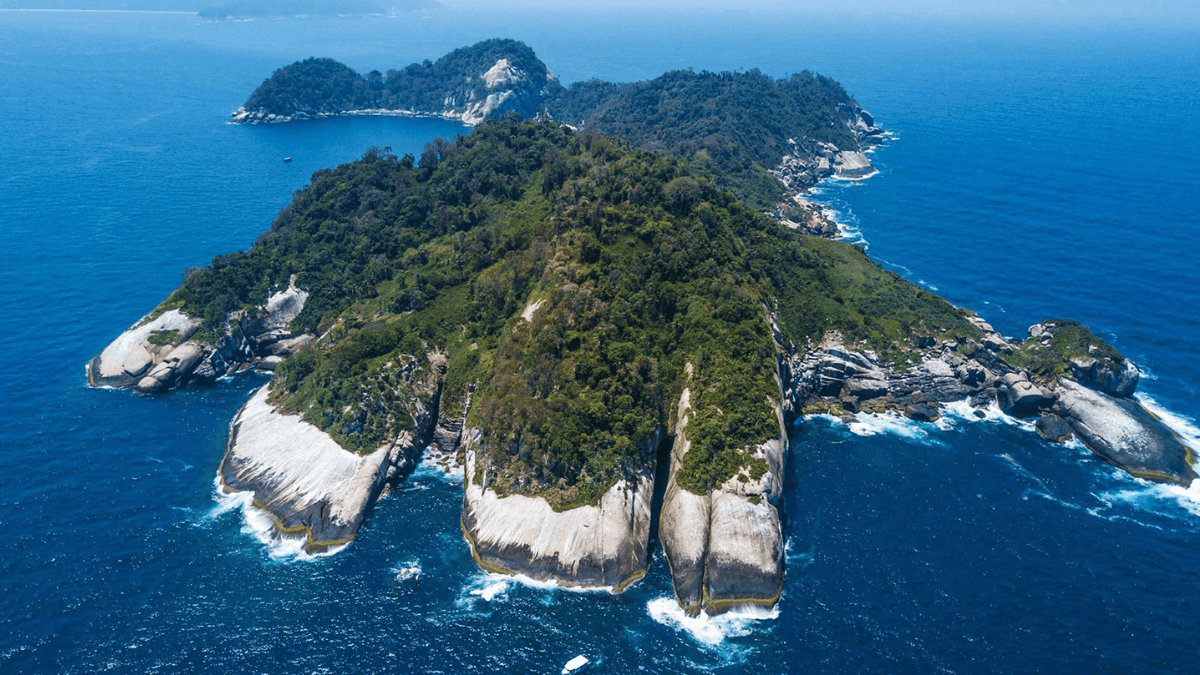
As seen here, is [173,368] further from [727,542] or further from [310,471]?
[727,542]

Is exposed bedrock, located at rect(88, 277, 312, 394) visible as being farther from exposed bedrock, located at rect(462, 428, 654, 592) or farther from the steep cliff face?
exposed bedrock, located at rect(462, 428, 654, 592)

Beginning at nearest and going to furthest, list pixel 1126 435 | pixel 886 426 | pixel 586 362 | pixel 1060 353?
Result: pixel 586 362 < pixel 1126 435 < pixel 886 426 < pixel 1060 353

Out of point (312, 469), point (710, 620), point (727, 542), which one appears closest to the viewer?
point (710, 620)

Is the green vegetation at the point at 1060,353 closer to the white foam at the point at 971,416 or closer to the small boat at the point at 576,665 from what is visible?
the white foam at the point at 971,416

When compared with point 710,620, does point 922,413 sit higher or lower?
higher

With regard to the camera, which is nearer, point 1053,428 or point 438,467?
point 438,467

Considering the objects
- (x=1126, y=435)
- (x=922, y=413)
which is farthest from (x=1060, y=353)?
(x=922, y=413)

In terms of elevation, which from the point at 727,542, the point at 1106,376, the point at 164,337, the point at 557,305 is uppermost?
the point at 557,305

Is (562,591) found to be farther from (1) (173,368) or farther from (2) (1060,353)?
(2) (1060,353)
